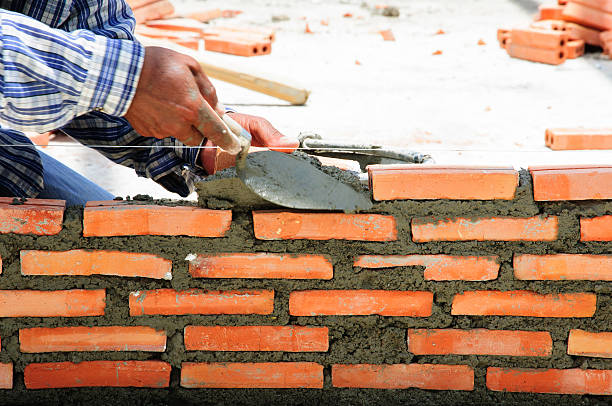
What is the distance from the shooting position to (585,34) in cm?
721

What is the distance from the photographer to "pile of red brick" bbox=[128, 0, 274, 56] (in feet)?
23.8

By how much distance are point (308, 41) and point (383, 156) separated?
532 cm

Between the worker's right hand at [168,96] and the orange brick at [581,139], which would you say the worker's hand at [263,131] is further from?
the orange brick at [581,139]

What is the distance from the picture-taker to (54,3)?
239 cm

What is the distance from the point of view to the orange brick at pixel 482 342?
2.18 meters

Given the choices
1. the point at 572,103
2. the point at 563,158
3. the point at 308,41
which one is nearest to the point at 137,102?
the point at 563,158

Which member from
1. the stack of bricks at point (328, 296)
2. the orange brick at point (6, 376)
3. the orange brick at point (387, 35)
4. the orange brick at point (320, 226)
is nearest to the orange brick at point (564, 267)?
the stack of bricks at point (328, 296)

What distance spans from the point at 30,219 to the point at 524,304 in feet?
5.40

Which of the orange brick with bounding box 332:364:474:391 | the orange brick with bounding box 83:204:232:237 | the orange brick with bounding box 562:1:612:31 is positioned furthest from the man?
the orange brick with bounding box 562:1:612:31

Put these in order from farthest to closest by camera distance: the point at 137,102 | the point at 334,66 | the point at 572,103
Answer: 1. the point at 334,66
2. the point at 572,103
3. the point at 137,102

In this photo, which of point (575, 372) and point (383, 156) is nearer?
point (575, 372)

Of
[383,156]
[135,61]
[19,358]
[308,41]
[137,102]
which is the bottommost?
[308,41]

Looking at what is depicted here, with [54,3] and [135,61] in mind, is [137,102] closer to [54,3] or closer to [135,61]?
[135,61]

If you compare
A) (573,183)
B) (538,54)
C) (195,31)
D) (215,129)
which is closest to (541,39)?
(538,54)
